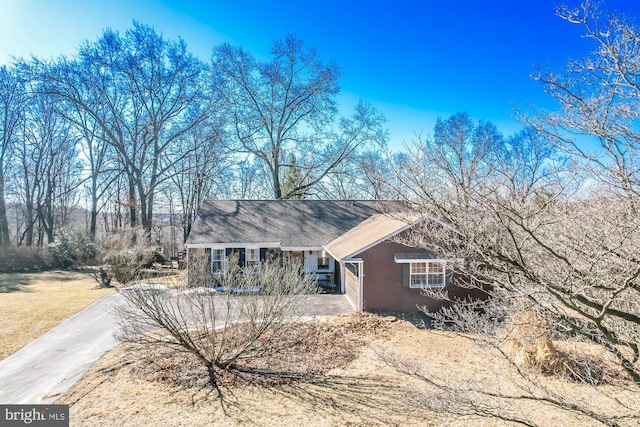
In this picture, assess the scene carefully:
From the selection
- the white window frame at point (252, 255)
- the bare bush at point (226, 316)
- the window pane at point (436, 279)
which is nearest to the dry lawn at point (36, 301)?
the bare bush at point (226, 316)

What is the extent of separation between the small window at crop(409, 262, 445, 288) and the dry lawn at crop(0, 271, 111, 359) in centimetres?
1294

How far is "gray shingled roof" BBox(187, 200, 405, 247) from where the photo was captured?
1888 cm

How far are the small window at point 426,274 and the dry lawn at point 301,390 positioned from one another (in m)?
3.72

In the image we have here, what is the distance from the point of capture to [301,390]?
23.9 ft

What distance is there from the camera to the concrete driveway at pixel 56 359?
6.92 metres

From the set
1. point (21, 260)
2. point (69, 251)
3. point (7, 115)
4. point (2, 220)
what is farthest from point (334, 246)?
point (7, 115)

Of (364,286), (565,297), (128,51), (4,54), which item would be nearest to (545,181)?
(565,297)

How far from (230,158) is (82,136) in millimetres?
12273

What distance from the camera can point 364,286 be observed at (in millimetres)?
13469

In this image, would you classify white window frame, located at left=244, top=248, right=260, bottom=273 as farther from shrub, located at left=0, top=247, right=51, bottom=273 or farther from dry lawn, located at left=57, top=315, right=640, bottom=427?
shrub, located at left=0, top=247, right=51, bottom=273

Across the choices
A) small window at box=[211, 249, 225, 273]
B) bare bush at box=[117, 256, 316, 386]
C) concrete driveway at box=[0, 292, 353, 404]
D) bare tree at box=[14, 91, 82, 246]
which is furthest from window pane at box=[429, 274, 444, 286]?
bare tree at box=[14, 91, 82, 246]

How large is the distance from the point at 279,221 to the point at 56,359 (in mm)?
13187

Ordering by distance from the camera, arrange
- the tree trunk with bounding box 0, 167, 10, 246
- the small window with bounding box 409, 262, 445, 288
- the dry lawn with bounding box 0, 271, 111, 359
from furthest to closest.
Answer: the tree trunk with bounding box 0, 167, 10, 246
the small window with bounding box 409, 262, 445, 288
the dry lawn with bounding box 0, 271, 111, 359

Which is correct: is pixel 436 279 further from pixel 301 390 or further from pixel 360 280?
pixel 301 390
